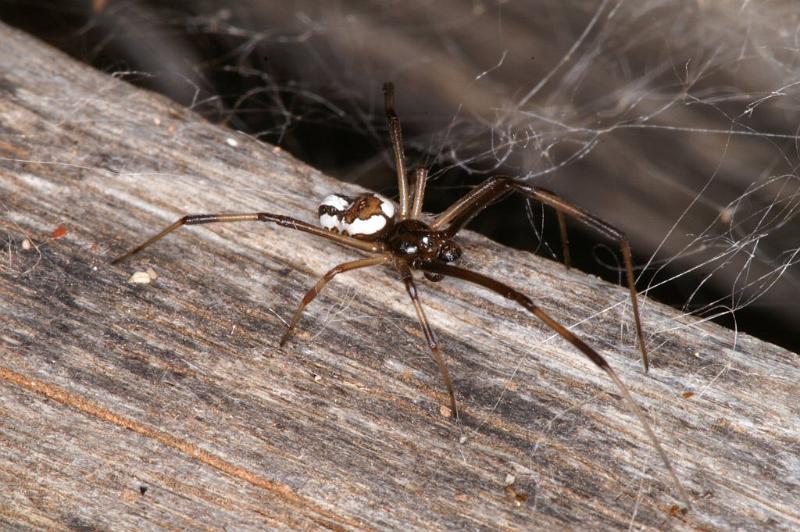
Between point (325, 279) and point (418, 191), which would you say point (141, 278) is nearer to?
point (325, 279)

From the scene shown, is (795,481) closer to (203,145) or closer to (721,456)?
(721,456)

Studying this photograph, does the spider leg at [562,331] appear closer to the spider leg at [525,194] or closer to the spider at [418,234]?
the spider at [418,234]

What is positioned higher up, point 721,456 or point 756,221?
point 756,221


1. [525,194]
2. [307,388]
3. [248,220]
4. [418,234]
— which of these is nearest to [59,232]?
[248,220]

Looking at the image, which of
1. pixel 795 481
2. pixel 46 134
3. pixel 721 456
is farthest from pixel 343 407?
pixel 46 134

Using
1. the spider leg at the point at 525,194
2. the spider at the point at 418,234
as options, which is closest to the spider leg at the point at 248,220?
the spider at the point at 418,234

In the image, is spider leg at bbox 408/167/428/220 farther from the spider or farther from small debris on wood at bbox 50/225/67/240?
small debris on wood at bbox 50/225/67/240

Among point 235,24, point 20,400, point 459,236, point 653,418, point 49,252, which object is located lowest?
point 20,400

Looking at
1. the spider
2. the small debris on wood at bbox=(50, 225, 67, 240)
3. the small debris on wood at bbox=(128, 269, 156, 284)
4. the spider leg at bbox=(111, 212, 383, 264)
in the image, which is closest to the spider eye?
the spider
